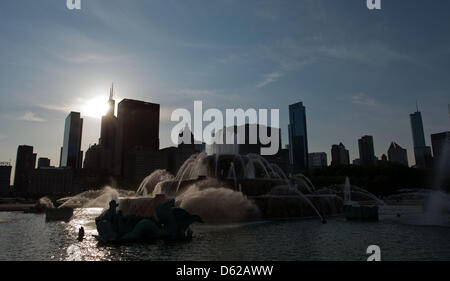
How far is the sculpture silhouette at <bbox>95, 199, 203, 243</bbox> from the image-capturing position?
19297 millimetres

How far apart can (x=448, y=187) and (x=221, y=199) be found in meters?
77.1

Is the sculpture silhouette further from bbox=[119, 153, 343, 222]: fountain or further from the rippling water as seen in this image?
bbox=[119, 153, 343, 222]: fountain

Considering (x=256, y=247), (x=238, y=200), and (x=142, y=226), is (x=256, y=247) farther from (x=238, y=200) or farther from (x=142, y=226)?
(x=238, y=200)

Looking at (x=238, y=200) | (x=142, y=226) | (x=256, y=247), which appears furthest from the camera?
(x=238, y=200)

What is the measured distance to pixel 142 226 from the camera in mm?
19703

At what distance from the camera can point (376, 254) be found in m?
14.0

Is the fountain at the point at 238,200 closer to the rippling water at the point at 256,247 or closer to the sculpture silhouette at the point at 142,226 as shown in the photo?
the rippling water at the point at 256,247

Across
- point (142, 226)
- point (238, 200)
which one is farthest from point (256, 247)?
point (238, 200)

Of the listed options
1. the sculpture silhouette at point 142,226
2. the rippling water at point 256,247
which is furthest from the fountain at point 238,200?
the sculpture silhouette at point 142,226

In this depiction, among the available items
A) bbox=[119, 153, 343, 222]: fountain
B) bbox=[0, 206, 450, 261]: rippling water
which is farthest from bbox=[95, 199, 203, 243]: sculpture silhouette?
bbox=[119, 153, 343, 222]: fountain

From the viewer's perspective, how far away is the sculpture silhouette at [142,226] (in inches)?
760

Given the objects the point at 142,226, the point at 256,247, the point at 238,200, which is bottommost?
the point at 256,247
